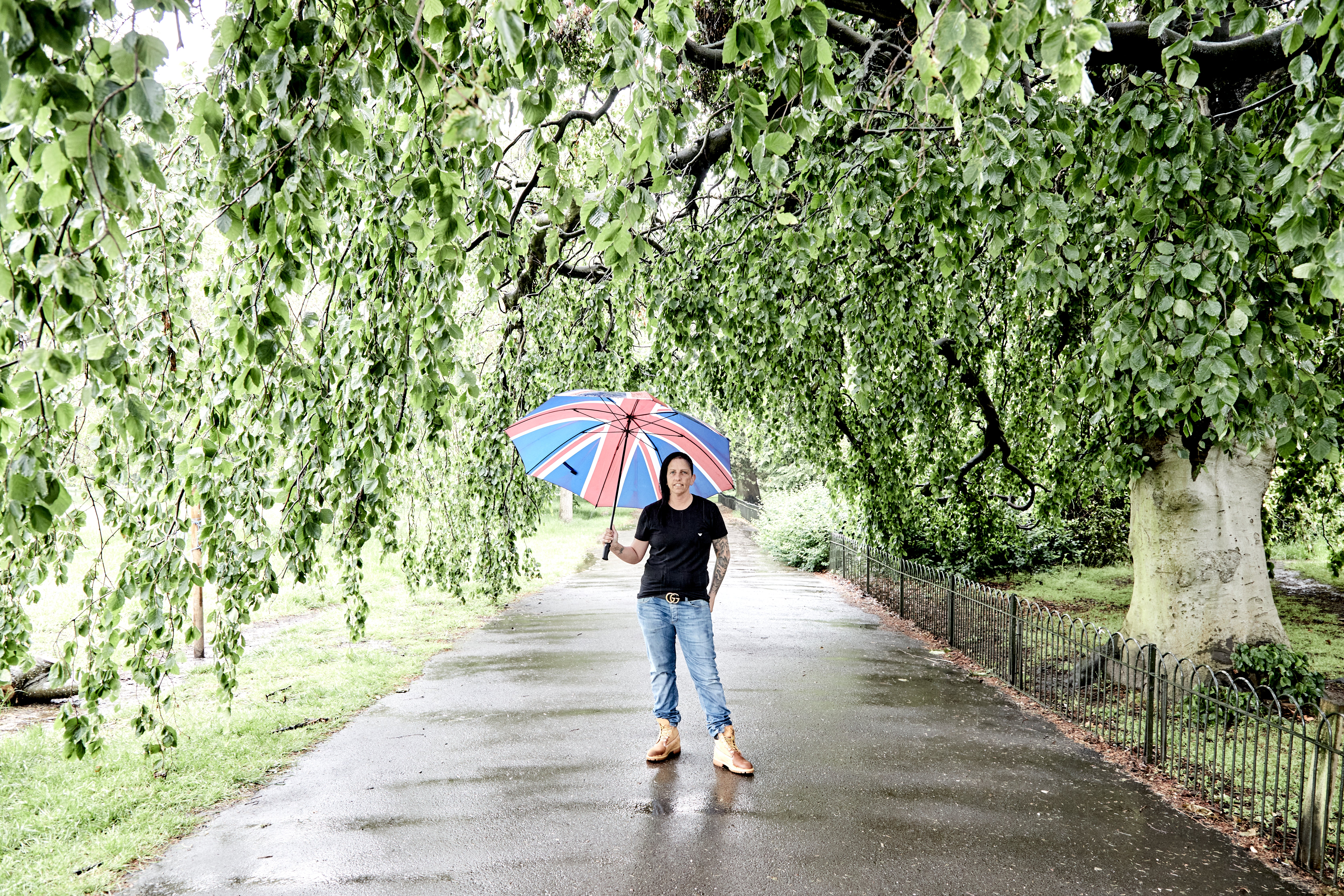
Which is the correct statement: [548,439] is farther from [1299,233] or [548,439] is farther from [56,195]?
[1299,233]

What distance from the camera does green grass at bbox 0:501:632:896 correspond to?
14.4 ft

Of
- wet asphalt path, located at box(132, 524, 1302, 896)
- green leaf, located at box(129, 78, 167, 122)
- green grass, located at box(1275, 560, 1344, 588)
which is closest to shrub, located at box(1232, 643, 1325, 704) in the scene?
wet asphalt path, located at box(132, 524, 1302, 896)

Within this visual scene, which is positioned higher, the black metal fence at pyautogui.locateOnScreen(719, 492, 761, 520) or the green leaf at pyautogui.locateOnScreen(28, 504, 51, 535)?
the green leaf at pyautogui.locateOnScreen(28, 504, 51, 535)

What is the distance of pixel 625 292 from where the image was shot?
7.85 meters

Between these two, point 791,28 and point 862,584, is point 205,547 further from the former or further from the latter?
point 862,584

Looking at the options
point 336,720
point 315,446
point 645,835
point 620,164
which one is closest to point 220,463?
point 315,446

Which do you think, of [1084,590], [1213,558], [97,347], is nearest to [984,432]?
[1213,558]

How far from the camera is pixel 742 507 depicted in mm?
38000

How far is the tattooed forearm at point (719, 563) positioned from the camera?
5.32m

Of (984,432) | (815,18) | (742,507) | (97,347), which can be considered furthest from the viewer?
(742,507)

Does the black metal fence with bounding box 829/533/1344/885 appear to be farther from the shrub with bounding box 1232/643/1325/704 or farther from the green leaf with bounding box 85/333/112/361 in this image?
the green leaf with bounding box 85/333/112/361

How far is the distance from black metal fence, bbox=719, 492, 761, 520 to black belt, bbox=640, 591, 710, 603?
21.5 metres

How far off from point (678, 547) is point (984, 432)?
672 cm

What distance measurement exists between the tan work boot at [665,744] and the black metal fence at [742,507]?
2109 centimetres
